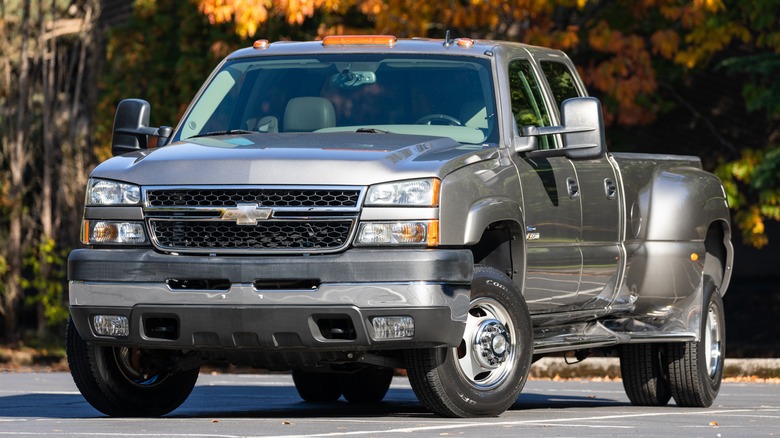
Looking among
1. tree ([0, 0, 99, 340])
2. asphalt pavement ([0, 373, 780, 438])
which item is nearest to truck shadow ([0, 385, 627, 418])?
asphalt pavement ([0, 373, 780, 438])

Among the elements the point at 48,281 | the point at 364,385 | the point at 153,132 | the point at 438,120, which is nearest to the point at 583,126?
the point at 438,120

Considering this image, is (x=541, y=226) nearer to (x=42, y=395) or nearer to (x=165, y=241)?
(x=165, y=241)

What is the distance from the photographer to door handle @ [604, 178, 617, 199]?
10.3 meters

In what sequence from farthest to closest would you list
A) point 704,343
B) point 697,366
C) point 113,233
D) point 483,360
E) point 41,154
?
point 41,154 → point 704,343 → point 697,366 → point 483,360 → point 113,233

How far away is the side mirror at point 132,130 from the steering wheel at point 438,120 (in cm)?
146

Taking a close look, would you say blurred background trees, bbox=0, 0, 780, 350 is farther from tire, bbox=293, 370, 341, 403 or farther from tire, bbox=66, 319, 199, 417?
tire, bbox=66, 319, 199, 417

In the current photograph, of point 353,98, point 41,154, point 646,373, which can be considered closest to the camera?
point 353,98

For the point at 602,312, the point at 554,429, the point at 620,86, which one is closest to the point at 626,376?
the point at 602,312

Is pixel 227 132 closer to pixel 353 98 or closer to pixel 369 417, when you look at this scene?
pixel 353 98

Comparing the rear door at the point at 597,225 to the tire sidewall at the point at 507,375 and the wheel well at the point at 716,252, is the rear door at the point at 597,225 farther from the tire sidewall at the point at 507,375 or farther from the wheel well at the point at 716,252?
the wheel well at the point at 716,252

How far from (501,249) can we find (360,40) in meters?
1.55

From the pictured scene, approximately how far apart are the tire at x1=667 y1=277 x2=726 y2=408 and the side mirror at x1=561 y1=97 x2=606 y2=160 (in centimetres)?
218

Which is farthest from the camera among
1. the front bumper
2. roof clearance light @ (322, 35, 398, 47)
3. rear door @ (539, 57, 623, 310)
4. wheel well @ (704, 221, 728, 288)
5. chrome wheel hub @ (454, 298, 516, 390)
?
wheel well @ (704, 221, 728, 288)

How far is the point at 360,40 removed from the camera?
990 cm
